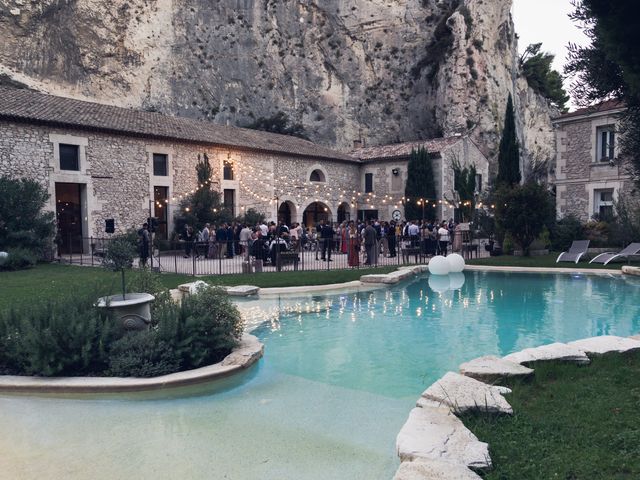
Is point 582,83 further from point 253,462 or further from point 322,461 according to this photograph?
point 253,462

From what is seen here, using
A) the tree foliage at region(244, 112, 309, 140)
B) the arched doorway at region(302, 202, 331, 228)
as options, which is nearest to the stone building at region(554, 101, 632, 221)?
the arched doorway at region(302, 202, 331, 228)

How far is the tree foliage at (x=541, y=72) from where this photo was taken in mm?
46841

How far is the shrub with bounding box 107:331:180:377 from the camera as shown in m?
5.11

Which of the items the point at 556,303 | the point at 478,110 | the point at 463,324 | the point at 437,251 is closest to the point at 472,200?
the point at 478,110

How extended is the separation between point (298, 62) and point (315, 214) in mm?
16483

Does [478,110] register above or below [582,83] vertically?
above

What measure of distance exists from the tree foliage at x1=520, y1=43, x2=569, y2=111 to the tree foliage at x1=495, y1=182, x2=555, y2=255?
34.6 m

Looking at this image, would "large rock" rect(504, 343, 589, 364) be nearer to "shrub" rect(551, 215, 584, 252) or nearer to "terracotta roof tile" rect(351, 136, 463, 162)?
"shrub" rect(551, 215, 584, 252)

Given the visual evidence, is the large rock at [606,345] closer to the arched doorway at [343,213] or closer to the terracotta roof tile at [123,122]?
the terracotta roof tile at [123,122]

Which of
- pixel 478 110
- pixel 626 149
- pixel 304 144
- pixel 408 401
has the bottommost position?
pixel 408 401

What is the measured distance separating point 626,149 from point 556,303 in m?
5.13

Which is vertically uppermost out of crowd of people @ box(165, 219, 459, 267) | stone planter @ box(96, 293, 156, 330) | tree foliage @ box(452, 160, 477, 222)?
tree foliage @ box(452, 160, 477, 222)

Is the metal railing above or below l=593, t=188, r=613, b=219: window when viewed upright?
below

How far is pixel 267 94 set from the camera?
38.8 meters
